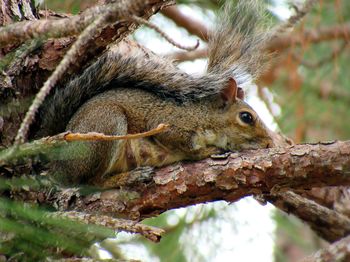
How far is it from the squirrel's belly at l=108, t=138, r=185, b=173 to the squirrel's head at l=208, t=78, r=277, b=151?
0.87ft

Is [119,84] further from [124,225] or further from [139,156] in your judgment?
[124,225]

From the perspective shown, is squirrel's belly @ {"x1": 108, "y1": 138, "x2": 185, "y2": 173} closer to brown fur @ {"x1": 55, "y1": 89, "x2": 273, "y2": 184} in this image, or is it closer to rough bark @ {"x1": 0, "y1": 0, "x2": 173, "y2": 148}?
brown fur @ {"x1": 55, "y1": 89, "x2": 273, "y2": 184}

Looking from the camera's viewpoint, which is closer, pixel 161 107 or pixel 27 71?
pixel 27 71

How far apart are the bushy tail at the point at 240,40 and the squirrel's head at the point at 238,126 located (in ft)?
0.26

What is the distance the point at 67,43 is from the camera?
1.76 meters

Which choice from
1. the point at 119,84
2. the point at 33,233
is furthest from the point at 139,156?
the point at 33,233

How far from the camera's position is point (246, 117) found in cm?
243

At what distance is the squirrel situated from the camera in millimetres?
2025

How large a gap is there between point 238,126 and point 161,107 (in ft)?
1.08

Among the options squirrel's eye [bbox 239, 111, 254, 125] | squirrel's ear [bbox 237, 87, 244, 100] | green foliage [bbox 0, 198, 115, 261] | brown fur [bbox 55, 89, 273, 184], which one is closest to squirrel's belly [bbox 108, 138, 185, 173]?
brown fur [bbox 55, 89, 273, 184]

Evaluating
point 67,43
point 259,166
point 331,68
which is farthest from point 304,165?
point 331,68

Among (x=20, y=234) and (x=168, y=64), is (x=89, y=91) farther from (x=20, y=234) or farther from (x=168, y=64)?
(x=20, y=234)

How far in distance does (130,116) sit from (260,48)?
0.51m

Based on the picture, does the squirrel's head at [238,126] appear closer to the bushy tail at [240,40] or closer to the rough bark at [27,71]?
the bushy tail at [240,40]
